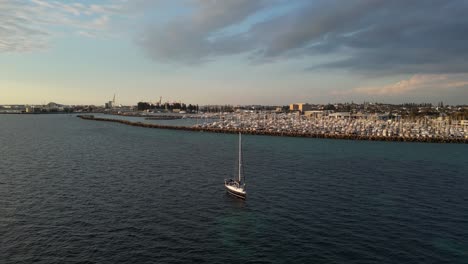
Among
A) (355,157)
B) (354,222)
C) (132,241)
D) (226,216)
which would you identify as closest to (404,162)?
(355,157)

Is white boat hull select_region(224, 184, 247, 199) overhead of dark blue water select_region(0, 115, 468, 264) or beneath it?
overhead

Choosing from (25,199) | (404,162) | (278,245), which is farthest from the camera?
(404,162)

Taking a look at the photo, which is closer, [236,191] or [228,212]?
[228,212]

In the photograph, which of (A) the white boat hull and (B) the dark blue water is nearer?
(B) the dark blue water

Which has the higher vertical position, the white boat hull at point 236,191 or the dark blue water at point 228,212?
the white boat hull at point 236,191

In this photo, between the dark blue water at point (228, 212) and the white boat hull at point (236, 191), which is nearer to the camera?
the dark blue water at point (228, 212)

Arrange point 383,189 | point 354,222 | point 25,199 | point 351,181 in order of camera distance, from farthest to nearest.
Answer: point 351,181 → point 383,189 → point 25,199 → point 354,222

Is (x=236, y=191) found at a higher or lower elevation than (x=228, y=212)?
higher

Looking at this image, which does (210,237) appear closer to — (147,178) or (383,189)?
(147,178)
